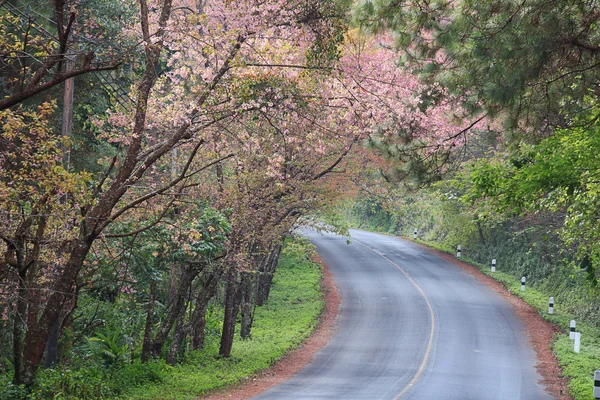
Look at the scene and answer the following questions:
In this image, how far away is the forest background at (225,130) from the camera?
34.2 feet

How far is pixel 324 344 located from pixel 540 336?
→ 23.9 ft

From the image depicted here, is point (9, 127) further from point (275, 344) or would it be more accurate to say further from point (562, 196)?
point (275, 344)

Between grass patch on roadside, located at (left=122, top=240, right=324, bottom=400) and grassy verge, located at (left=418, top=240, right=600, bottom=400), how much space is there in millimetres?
7917

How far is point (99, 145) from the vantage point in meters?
20.3

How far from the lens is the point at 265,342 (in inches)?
910

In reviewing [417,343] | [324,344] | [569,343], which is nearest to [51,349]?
[324,344]

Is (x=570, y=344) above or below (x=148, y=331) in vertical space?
above

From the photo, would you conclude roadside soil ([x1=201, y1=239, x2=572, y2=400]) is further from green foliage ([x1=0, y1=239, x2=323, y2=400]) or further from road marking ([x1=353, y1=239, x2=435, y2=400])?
road marking ([x1=353, y1=239, x2=435, y2=400])

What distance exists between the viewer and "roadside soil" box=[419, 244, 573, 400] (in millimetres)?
17734

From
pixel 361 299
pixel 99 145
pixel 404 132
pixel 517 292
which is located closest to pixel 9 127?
pixel 404 132

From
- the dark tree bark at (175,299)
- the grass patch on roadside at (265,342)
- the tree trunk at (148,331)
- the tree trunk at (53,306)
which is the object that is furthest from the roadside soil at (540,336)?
the tree trunk at (53,306)

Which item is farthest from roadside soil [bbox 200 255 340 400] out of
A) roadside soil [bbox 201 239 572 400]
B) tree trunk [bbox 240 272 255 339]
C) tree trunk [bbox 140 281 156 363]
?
tree trunk [bbox 240 272 255 339]

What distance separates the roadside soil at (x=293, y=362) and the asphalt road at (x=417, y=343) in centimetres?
34

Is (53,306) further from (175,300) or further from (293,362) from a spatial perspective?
(293,362)
